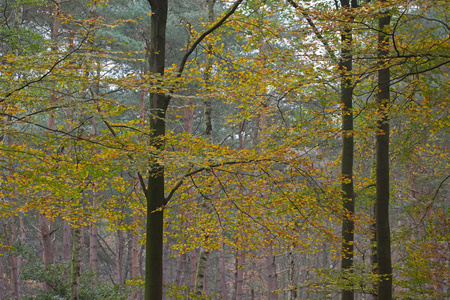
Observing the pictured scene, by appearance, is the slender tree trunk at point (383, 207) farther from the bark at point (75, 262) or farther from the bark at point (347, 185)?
the bark at point (75, 262)

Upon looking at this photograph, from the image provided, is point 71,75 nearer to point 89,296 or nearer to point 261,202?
point 261,202

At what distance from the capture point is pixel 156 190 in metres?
6.40

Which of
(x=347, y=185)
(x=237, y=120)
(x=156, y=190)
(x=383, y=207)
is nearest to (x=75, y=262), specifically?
(x=156, y=190)

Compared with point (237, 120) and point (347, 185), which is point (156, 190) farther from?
point (347, 185)

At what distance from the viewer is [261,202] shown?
24.2ft

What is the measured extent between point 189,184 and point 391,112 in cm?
384

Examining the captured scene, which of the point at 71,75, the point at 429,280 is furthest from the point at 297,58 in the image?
the point at 429,280

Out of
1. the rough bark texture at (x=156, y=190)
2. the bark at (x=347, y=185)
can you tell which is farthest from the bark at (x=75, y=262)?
the bark at (x=347, y=185)

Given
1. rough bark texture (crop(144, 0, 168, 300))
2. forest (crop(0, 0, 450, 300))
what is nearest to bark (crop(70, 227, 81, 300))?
forest (crop(0, 0, 450, 300))

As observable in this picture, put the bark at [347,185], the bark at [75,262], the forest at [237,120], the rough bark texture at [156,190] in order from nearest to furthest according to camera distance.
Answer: the forest at [237,120] < the rough bark texture at [156,190] < the bark at [347,185] < the bark at [75,262]

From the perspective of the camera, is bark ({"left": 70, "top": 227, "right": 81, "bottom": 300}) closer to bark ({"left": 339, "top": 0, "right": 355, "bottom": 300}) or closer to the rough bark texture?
the rough bark texture

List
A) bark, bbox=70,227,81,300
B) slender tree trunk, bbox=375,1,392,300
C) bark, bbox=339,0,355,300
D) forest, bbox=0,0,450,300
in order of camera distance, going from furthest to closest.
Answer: bark, bbox=70,227,81,300, bark, bbox=339,0,355,300, slender tree trunk, bbox=375,1,392,300, forest, bbox=0,0,450,300

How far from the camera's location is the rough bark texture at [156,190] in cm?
610

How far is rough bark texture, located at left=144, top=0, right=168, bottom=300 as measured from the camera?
610 cm
